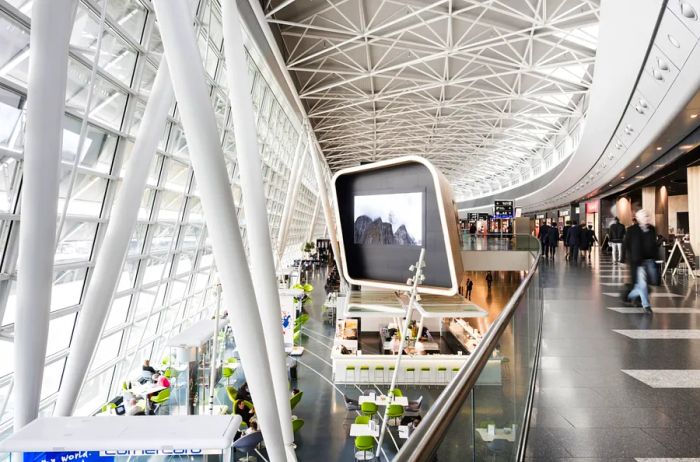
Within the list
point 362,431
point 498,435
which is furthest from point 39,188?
point 362,431

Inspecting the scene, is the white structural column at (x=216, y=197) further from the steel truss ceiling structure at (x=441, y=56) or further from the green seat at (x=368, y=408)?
the steel truss ceiling structure at (x=441, y=56)

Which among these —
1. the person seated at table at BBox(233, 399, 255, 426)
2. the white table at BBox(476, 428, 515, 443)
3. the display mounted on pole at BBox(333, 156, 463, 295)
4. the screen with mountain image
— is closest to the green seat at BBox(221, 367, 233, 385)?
the person seated at table at BBox(233, 399, 255, 426)

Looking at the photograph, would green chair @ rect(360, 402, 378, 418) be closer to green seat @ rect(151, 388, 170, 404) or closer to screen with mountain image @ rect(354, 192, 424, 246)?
screen with mountain image @ rect(354, 192, 424, 246)

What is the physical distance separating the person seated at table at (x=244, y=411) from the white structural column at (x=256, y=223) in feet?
10.1

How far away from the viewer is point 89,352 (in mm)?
7797

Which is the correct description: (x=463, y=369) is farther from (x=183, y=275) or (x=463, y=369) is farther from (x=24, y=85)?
(x=183, y=275)

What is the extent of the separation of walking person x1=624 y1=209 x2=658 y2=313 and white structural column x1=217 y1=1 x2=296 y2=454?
311 inches

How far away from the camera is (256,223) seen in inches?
410

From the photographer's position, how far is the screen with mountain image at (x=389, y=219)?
15.3m

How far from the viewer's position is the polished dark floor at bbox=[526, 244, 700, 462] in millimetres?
3723

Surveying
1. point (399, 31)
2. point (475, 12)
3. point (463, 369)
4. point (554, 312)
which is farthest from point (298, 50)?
point (463, 369)

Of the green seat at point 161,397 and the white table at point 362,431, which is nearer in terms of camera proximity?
the white table at point 362,431

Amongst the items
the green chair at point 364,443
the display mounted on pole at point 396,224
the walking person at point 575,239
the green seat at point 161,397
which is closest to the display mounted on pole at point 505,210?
the walking person at point 575,239

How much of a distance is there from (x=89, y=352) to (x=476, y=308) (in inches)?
437
